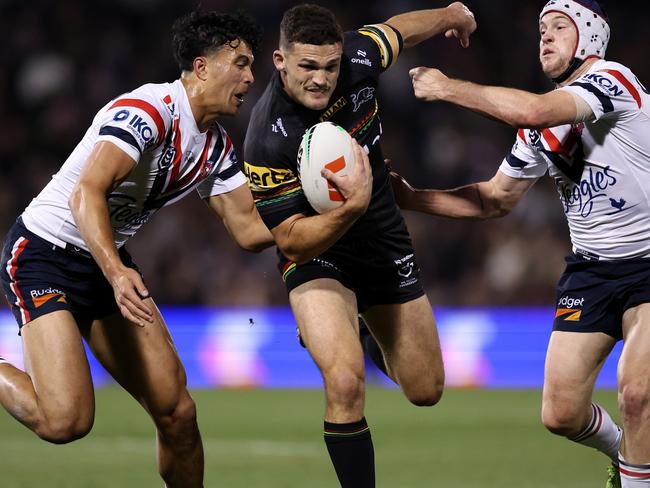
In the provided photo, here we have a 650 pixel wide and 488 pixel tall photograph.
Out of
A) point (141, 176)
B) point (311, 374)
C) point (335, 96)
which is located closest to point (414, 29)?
point (335, 96)

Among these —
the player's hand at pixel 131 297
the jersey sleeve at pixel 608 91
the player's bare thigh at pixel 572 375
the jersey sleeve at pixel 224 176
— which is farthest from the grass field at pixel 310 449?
the jersey sleeve at pixel 608 91

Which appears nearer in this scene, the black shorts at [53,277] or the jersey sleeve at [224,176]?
the black shorts at [53,277]

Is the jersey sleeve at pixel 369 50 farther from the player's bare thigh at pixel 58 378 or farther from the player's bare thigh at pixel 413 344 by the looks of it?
the player's bare thigh at pixel 58 378

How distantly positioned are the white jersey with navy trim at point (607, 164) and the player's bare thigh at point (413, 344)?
1.07 meters

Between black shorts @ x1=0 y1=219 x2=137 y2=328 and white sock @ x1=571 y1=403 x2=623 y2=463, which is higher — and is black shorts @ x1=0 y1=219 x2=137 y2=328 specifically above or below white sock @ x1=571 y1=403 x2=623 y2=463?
above

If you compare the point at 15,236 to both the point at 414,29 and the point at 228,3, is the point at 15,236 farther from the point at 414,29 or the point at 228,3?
the point at 228,3

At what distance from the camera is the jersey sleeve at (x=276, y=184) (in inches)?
231

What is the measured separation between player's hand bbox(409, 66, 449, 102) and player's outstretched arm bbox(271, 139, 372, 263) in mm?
486

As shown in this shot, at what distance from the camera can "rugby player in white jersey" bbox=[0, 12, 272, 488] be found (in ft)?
17.7

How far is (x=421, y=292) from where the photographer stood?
21.0ft

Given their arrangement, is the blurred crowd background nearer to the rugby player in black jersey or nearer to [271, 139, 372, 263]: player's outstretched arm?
the rugby player in black jersey

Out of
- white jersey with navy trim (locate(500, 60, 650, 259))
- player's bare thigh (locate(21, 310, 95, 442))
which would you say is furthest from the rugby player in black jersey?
player's bare thigh (locate(21, 310, 95, 442))

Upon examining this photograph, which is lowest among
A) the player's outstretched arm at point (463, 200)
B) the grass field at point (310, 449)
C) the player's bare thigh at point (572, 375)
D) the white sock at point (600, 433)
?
the grass field at point (310, 449)

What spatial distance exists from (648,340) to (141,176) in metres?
2.64
